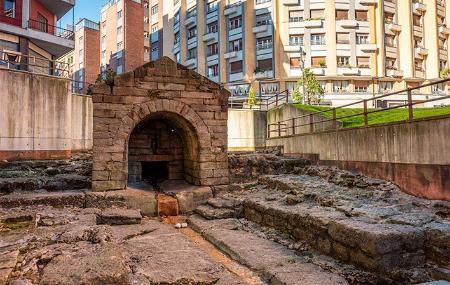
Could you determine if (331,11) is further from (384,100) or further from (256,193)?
(256,193)

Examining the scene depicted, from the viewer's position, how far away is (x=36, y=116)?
14.0 metres

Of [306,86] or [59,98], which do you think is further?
[306,86]

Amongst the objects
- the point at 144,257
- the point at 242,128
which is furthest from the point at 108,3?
the point at 144,257

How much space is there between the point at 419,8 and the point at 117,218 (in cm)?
4390

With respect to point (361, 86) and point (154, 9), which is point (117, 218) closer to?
point (361, 86)

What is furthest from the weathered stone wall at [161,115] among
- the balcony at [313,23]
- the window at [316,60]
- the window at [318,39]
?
the balcony at [313,23]

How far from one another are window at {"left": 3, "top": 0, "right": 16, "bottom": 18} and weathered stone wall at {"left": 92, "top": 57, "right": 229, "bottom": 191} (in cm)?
1390

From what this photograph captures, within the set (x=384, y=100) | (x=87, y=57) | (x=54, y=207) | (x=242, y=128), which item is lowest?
(x=54, y=207)

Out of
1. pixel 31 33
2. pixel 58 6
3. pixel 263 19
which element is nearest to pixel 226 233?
pixel 31 33

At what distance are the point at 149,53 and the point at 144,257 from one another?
4887cm

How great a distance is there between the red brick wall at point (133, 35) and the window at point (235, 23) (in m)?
14.1

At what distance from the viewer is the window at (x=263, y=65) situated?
36.7 metres

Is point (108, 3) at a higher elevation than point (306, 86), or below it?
higher

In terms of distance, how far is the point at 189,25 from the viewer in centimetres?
4247
